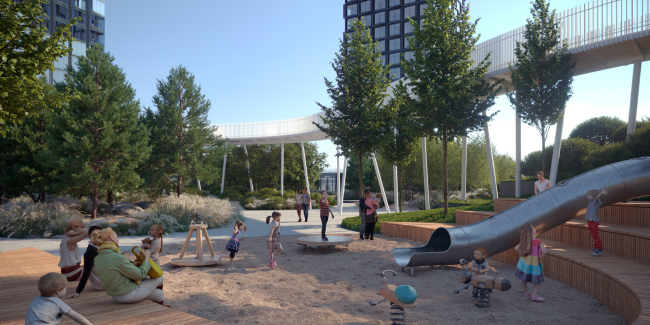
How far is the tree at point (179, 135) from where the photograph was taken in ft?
75.7

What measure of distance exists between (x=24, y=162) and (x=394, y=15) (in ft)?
182

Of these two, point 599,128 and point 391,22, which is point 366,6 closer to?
point 391,22

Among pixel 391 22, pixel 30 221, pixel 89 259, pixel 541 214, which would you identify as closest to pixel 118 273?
pixel 89 259

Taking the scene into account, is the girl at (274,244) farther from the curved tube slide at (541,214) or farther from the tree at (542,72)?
the tree at (542,72)

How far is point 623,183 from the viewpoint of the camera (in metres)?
9.04

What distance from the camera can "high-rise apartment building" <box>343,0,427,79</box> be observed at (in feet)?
205

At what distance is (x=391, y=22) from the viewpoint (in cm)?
6331

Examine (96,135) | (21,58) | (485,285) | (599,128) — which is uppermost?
(599,128)

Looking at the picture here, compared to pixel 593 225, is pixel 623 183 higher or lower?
higher

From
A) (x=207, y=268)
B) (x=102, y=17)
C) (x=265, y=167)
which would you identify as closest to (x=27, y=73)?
(x=207, y=268)

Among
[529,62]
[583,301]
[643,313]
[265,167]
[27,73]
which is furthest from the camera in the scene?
[265,167]

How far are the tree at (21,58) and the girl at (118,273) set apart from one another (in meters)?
4.42

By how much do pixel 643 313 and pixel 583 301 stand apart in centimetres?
231

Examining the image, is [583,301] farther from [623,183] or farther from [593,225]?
[623,183]
